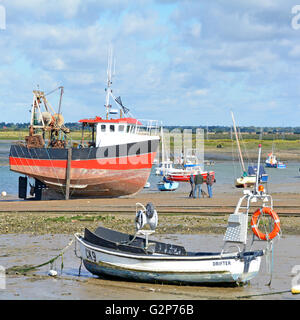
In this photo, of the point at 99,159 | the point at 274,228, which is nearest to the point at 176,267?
the point at 274,228

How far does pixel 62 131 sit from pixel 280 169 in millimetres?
48782

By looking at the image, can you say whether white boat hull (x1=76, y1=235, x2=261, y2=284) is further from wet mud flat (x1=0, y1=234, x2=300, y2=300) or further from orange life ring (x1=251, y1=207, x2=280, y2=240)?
orange life ring (x1=251, y1=207, x2=280, y2=240)

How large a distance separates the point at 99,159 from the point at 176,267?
79.5 feet

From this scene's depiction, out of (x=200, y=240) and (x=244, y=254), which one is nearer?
(x=244, y=254)

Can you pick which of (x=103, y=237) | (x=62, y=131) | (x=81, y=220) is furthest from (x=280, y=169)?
(x=103, y=237)

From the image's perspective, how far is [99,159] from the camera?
40.4 metres

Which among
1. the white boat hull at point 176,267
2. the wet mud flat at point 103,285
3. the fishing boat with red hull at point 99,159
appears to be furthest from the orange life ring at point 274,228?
the fishing boat with red hull at point 99,159

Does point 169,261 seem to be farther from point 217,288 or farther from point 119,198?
point 119,198

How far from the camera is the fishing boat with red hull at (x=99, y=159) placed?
40406 mm

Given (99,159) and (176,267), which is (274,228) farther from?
(99,159)

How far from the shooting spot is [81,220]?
2933 cm

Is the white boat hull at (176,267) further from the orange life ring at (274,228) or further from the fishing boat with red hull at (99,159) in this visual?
the fishing boat with red hull at (99,159)

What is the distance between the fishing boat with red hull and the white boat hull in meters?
22.7
